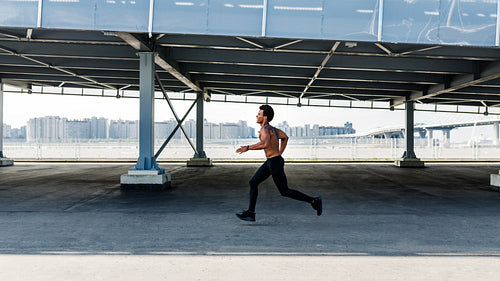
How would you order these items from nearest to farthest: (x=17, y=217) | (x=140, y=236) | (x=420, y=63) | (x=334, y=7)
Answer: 1. (x=140, y=236)
2. (x=17, y=217)
3. (x=334, y=7)
4. (x=420, y=63)

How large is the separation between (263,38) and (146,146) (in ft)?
16.0

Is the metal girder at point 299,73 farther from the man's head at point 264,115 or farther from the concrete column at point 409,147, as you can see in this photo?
the man's head at point 264,115

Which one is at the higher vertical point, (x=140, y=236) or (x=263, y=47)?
(x=263, y=47)

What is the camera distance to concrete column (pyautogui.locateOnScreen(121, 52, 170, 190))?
36.5 ft

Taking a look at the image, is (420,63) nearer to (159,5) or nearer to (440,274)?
(159,5)

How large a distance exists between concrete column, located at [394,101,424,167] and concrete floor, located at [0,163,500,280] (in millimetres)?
12232

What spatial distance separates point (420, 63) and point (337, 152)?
2391 centimetres

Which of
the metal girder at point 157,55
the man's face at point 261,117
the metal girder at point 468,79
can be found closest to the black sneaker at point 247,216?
the man's face at point 261,117

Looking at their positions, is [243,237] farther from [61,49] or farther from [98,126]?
[98,126]

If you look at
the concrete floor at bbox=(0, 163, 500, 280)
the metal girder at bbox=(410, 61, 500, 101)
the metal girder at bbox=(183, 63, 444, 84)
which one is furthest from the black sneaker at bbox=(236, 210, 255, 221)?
the metal girder at bbox=(410, 61, 500, 101)

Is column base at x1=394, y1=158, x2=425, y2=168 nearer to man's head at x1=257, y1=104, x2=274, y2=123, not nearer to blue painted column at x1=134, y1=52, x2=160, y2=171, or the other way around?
blue painted column at x1=134, y1=52, x2=160, y2=171

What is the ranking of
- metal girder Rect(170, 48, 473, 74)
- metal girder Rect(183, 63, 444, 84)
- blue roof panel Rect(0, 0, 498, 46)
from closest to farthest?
blue roof panel Rect(0, 0, 498, 46), metal girder Rect(170, 48, 473, 74), metal girder Rect(183, 63, 444, 84)

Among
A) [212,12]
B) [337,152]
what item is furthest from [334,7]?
[337,152]

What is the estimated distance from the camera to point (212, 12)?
8656 mm
